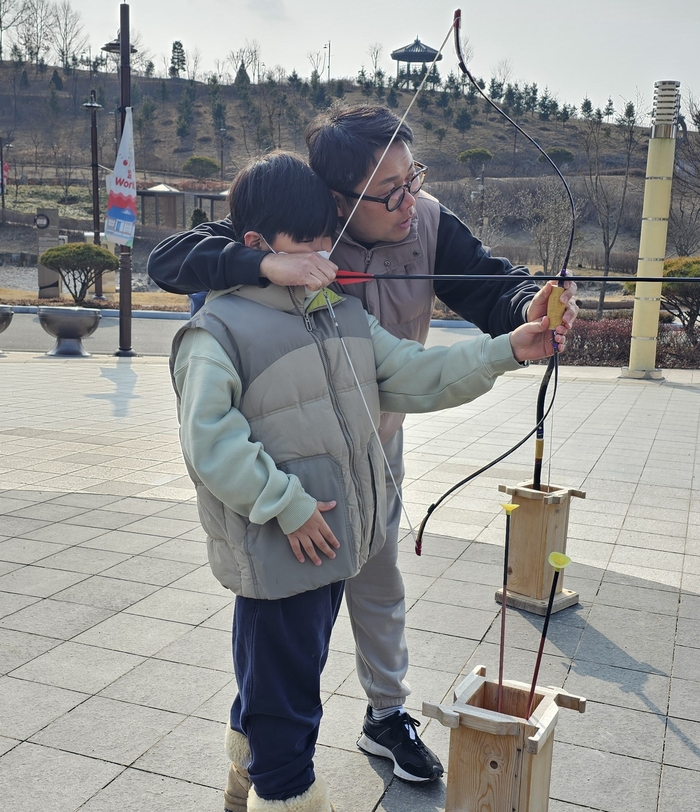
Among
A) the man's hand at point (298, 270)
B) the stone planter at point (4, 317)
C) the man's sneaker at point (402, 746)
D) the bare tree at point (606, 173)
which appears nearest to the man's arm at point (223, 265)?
the man's hand at point (298, 270)

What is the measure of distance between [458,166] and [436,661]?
183 ft

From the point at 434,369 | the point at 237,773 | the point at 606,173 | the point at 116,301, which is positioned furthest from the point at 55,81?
the point at 237,773

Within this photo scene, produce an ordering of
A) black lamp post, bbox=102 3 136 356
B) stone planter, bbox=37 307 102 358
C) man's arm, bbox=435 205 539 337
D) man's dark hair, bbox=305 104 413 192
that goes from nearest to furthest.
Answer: man's dark hair, bbox=305 104 413 192
man's arm, bbox=435 205 539 337
black lamp post, bbox=102 3 136 356
stone planter, bbox=37 307 102 358

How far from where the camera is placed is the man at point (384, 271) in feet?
6.31

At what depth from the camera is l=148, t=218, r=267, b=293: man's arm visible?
1.86m

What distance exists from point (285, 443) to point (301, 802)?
2.69ft

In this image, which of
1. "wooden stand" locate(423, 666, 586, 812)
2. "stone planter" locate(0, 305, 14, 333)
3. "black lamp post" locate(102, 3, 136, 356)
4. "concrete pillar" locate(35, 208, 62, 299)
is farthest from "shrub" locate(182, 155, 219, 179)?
"wooden stand" locate(423, 666, 586, 812)

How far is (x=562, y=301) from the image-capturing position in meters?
1.85

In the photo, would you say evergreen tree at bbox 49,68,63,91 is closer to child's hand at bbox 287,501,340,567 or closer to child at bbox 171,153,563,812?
child at bbox 171,153,563,812

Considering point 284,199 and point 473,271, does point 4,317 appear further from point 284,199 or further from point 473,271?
point 284,199

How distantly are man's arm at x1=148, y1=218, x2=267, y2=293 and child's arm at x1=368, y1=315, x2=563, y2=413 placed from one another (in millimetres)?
381

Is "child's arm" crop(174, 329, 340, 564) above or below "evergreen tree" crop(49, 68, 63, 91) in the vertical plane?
below

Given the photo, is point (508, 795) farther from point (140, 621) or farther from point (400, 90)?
point (400, 90)

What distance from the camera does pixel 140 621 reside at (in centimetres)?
336
